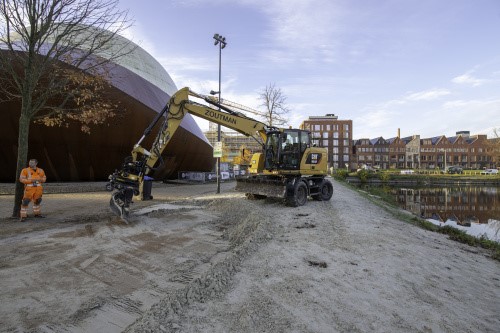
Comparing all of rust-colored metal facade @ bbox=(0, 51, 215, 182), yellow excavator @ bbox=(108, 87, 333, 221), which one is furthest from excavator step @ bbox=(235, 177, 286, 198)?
rust-colored metal facade @ bbox=(0, 51, 215, 182)

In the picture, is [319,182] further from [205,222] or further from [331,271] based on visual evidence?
[331,271]

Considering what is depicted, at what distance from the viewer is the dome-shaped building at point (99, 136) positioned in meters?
16.9

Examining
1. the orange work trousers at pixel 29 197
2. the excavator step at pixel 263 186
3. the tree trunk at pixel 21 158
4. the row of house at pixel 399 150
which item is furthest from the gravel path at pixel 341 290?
the row of house at pixel 399 150

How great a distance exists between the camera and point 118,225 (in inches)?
311

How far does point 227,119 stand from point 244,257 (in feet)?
25.7

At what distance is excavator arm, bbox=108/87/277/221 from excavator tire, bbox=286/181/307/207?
260 centimetres

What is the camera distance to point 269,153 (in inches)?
493

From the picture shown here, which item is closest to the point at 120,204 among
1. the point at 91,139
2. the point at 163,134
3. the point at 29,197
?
the point at 29,197

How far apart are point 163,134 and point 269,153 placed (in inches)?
172

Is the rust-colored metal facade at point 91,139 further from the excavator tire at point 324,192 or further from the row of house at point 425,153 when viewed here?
the row of house at point 425,153

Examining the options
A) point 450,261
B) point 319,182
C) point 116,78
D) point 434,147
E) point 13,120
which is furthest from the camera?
point 434,147

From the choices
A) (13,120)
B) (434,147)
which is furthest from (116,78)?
(434,147)

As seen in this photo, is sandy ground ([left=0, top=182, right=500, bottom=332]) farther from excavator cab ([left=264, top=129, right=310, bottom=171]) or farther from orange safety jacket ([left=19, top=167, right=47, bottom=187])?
excavator cab ([left=264, top=129, right=310, bottom=171])

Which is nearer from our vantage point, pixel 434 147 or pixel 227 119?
pixel 227 119
